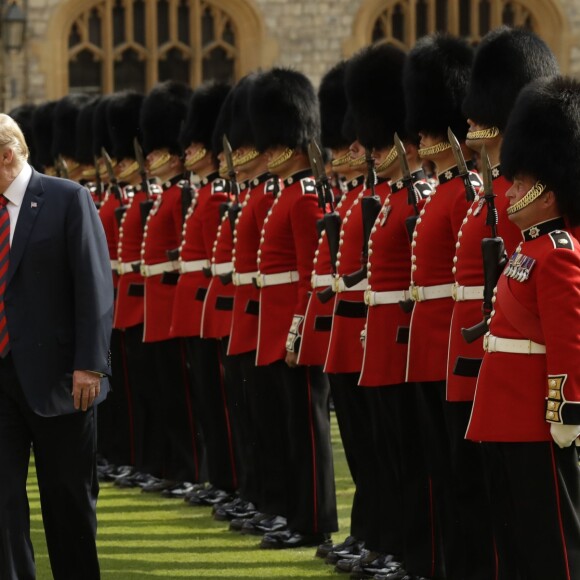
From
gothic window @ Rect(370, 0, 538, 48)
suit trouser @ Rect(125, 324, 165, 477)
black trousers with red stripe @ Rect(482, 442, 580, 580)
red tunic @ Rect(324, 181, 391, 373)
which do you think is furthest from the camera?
gothic window @ Rect(370, 0, 538, 48)

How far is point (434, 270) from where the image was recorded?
5.49m

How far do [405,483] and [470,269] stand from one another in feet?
3.16

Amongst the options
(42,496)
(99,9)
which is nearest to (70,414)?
(42,496)

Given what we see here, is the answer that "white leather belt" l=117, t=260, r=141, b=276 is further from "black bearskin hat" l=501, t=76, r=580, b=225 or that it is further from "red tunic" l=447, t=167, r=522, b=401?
"black bearskin hat" l=501, t=76, r=580, b=225

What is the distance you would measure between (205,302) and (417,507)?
2218 mm

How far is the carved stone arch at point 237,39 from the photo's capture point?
60.6ft

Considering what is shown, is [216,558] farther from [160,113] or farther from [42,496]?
[160,113]

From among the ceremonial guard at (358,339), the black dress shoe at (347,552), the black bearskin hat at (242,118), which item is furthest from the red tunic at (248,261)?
the black dress shoe at (347,552)

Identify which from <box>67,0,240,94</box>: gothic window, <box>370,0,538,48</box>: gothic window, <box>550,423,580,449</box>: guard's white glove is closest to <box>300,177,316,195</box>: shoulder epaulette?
<box>550,423,580,449</box>: guard's white glove

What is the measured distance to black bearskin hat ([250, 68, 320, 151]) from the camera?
717 cm

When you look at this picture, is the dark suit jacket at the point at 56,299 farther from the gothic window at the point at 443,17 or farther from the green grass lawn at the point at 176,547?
the gothic window at the point at 443,17

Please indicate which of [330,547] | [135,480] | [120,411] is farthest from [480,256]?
[120,411]

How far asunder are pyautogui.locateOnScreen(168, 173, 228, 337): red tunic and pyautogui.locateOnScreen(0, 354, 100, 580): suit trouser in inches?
109

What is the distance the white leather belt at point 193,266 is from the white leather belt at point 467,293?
286cm
